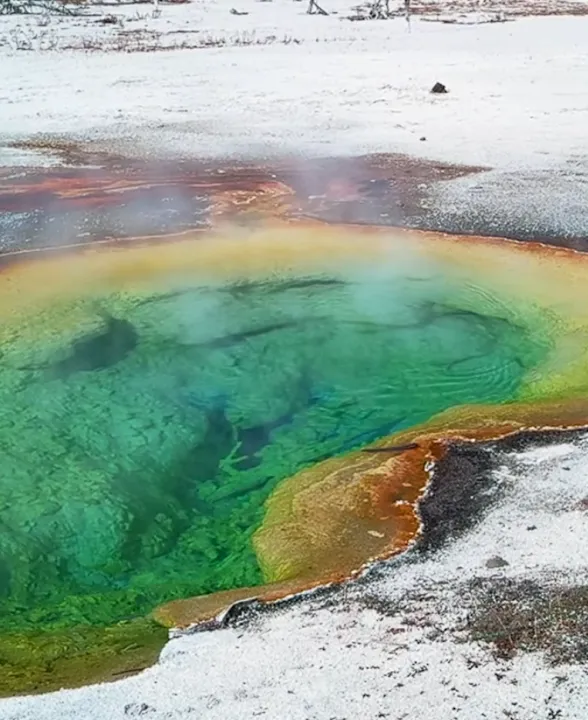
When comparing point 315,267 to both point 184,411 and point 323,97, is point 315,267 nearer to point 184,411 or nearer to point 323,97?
point 184,411

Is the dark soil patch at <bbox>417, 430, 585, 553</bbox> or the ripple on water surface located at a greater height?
the dark soil patch at <bbox>417, 430, 585, 553</bbox>

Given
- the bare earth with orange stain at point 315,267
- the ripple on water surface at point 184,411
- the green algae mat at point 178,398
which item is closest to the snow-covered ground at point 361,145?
the bare earth with orange stain at point 315,267

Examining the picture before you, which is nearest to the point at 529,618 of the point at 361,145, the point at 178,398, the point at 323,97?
the point at 178,398

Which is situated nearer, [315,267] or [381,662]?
[381,662]

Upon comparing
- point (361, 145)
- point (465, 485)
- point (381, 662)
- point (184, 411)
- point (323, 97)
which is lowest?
point (184, 411)

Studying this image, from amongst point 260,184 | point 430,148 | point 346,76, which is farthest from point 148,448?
point 346,76

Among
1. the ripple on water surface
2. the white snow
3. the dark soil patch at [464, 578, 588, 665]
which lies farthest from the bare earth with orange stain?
the white snow

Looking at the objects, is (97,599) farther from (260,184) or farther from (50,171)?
(50,171)

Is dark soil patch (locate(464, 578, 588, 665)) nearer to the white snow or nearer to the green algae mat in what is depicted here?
the green algae mat
